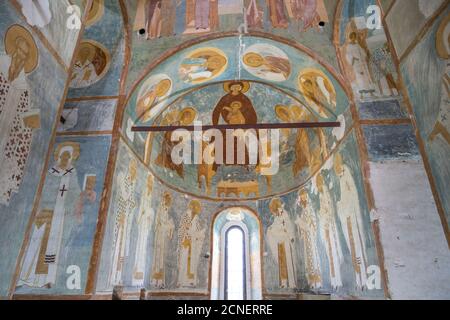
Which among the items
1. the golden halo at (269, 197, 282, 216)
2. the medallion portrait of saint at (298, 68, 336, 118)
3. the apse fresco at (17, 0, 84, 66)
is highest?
the medallion portrait of saint at (298, 68, 336, 118)

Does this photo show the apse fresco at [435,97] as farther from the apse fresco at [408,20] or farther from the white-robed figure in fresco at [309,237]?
the white-robed figure in fresco at [309,237]

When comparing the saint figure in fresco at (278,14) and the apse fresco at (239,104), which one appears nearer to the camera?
the saint figure in fresco at (278,14)

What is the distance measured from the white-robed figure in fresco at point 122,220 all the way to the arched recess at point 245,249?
5284 millimetres

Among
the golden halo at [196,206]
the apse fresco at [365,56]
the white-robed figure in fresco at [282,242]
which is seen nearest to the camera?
the apse fresco at [365,56]

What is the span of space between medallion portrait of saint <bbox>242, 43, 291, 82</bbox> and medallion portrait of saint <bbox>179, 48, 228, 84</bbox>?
0.82m

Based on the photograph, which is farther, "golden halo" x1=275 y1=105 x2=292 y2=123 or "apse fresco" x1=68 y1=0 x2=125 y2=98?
"golden halo" x1=275 y1=105 x2=292 y2=123

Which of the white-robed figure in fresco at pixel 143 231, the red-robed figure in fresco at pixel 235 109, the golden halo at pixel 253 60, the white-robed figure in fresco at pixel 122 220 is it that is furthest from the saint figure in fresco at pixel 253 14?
the white-robed figure in fresco at pixel 143 231

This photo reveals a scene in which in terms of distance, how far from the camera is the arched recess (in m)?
12.8

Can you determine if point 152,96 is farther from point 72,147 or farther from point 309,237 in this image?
point 309,237

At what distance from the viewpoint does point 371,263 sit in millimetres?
6523

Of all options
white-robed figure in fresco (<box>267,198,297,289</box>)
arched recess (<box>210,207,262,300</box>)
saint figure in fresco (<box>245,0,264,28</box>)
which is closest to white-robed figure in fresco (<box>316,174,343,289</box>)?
white-robed figure in fresco (<box>267,198,297,289</box>)

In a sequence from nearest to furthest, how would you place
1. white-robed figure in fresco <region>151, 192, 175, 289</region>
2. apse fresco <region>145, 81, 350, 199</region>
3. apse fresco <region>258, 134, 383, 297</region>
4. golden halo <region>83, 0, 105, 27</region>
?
apse fresco <region>258, 134, 383, 297</region> < golden halo <region>83, 0, 105, 27</region> < white-robed figure in fresco <region>151, 192, 175, 289</region> < apse fresco <region>145, 81, 350, 199</region>

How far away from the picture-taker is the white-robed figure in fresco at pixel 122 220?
775 cm

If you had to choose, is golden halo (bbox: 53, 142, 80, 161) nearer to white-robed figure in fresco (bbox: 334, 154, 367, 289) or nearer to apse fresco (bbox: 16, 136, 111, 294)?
apse fresco (bbox: 16, 136, 111, 294)
